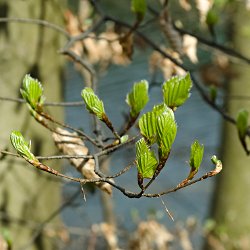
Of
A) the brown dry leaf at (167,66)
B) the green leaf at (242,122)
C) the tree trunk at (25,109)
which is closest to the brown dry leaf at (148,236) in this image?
the tree trunk at (25,109)

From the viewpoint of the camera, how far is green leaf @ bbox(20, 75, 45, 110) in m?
0.75

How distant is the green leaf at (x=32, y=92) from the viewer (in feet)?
2.47

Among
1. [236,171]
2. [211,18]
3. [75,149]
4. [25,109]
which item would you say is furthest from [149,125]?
[236,171]

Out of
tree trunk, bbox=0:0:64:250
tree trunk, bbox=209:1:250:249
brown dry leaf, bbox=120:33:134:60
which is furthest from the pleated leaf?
tree trunk, bbox=209:1:250:249

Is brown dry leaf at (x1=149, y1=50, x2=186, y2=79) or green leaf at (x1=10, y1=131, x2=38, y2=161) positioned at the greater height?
green leaf at (x1=10, y1=131, x2=38, y2=161)

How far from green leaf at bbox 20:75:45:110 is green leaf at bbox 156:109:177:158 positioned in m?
0.20

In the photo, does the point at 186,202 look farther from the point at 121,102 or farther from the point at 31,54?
the point at 31,54

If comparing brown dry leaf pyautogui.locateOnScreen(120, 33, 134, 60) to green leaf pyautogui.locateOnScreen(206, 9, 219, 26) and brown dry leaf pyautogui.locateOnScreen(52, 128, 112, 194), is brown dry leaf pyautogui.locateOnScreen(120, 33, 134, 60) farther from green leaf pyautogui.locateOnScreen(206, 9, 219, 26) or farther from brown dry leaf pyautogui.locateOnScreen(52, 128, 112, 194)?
brown dry leaf pyautogui.locateOnScreen(52, 128, 112, 194)

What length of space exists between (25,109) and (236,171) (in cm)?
145

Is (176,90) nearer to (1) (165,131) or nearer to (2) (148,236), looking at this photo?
(1) (165,131)

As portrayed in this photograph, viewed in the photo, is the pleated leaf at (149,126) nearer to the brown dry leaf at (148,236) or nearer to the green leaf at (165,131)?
the green leaf at (165,131)

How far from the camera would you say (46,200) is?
1381 mm

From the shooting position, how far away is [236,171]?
2561 millimetres

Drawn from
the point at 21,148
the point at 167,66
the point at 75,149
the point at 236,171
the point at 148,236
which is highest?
the point at 21,148
